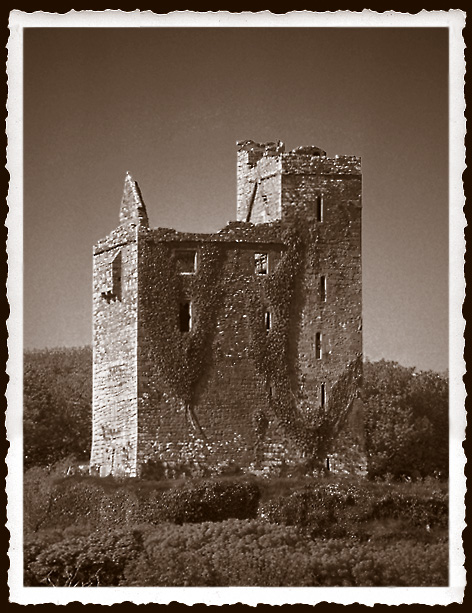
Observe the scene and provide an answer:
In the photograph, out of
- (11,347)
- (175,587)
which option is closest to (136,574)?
(175,587)

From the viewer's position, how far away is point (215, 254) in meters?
59.0

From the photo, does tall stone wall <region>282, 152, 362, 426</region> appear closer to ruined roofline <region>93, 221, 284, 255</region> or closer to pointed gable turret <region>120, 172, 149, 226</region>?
ruined roofline <region>93, 221, 284, 255</region>

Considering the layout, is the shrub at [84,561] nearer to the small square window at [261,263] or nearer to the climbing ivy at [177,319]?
the climbing ivy at [177,319]

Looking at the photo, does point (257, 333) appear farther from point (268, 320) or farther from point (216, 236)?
point (216, 236)

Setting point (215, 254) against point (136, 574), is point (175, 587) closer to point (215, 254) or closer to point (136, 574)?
point (136, 574)

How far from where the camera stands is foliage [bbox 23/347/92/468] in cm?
6225

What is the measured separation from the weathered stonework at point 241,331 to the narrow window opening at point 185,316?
29 millimetres

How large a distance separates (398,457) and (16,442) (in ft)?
31.0

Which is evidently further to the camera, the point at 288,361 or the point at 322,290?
the point at 322,290

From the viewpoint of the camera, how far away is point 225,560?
2199 inches

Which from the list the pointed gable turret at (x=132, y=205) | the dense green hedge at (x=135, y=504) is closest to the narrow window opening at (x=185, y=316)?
the pointed gable turret at (x=132, y=205)

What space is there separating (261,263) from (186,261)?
5.62 ft

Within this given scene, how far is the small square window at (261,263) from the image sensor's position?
5947 cm

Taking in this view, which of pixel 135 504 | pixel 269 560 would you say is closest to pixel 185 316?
pixel 135 504
